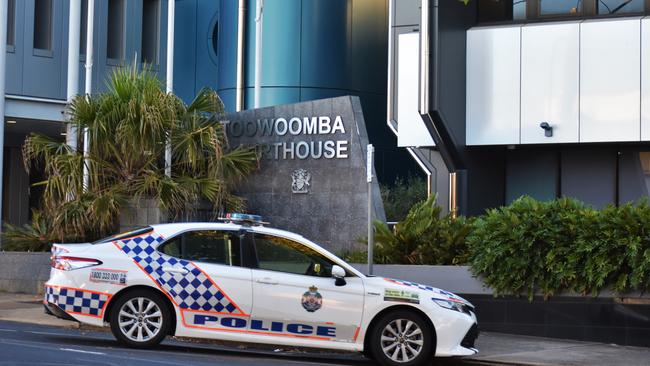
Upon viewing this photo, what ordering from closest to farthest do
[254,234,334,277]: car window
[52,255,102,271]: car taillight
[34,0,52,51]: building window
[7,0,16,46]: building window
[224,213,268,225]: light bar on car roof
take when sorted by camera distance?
[52,255,102,271]: car taillight
[254,234,334,277]: car window
[224,213,268,225]: light bar on car roof
[7,0,16,46]: building window
[34,0,52,51]: building window

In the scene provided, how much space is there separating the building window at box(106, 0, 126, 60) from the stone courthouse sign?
931cm

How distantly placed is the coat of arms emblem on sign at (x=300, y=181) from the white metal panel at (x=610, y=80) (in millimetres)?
5398

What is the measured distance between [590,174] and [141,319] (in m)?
12.4

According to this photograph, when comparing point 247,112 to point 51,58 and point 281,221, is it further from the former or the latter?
point 51,58

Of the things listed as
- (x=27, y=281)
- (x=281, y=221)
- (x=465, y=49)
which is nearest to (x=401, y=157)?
(x=465, y=49)

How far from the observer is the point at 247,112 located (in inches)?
824

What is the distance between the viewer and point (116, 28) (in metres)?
29.1

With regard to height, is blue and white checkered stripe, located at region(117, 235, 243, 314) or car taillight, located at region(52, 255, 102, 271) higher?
car taillight, located at region(52, 255, 102, 271)

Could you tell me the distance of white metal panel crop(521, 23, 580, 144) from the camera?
2069 centimetres

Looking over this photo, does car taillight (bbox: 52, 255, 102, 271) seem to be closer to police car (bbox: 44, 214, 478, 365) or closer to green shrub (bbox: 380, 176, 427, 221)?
police car (bbox: 44, 214, 478, 365)

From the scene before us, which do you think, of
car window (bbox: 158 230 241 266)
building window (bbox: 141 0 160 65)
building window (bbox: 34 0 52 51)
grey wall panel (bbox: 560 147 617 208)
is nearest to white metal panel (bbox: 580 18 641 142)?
grey wall panel (bbox: 560 147 617 208)

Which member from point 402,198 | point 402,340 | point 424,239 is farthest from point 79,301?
point 402,198

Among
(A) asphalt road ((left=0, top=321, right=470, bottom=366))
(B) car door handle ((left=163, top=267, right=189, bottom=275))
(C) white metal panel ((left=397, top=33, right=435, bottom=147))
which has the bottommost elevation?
(A) asphalt road ((left=0, top=321, right=470, bottom=366))

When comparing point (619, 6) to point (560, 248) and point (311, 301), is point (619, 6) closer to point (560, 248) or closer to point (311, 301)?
point (560, 248)
